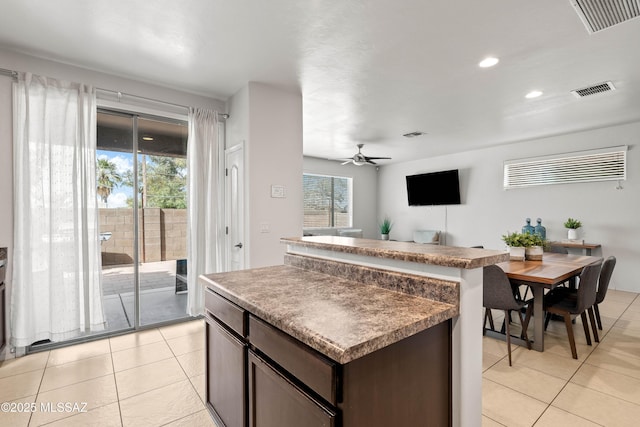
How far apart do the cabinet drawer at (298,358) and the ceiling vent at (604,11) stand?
2572 millimetres

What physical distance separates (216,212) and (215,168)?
512mm

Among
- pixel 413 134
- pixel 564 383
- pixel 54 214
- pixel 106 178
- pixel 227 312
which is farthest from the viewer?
pixel 413 134

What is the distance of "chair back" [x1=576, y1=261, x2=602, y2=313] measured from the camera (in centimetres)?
258

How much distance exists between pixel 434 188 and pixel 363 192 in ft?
6.36

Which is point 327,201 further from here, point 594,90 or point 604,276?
point 604,276

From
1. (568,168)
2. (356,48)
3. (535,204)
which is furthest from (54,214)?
(568,168)

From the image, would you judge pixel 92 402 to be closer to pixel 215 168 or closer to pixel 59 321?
pixel 59 321

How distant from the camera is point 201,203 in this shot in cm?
350

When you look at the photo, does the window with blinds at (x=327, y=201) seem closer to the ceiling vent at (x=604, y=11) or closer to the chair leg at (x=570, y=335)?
the chair leg at (x=570, y=335)

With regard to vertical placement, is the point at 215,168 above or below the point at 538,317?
above

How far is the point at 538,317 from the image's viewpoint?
2.78 meters

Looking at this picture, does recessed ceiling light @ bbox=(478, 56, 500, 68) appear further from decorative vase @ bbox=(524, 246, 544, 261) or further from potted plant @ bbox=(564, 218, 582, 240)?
potted plant @ bbox=(564, 218, 582, 240)

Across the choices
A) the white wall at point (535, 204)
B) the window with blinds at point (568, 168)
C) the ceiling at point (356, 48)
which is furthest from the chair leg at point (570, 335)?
the window with blinds at point (568, 168)

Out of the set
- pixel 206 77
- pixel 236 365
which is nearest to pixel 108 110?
pixel 206 77
